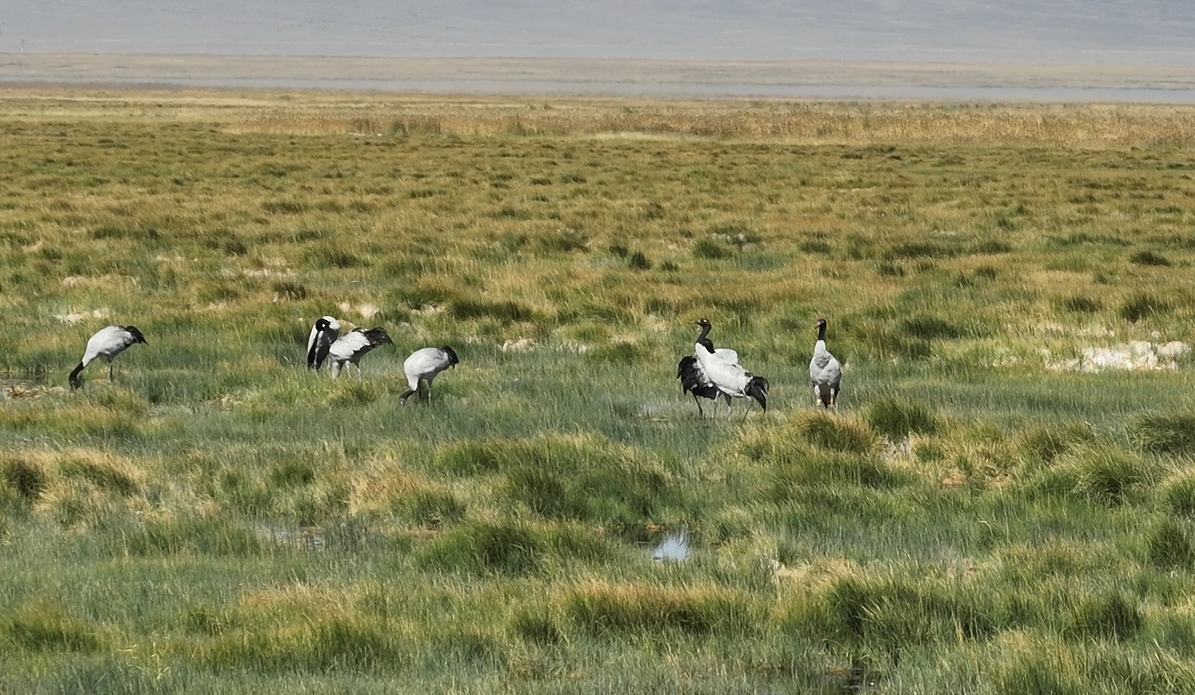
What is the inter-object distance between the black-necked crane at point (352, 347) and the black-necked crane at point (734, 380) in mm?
3154

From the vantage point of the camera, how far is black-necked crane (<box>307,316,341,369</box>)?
12.8 m

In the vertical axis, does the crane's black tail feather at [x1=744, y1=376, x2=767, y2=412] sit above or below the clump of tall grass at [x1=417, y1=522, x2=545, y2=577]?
above

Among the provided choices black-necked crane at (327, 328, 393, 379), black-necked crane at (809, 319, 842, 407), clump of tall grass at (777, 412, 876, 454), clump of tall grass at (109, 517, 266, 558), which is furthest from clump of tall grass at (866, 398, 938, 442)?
clump of tall grass at (109, 517, 266, 558)

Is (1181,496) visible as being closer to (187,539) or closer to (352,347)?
(187,539)

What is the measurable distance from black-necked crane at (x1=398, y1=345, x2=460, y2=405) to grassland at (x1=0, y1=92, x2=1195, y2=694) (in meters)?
0.24

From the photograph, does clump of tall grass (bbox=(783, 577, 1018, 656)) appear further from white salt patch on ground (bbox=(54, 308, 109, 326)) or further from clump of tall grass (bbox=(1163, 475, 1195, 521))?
white salt patch on ground (bbox=(54, 308, 109, 326))

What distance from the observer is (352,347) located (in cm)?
1237

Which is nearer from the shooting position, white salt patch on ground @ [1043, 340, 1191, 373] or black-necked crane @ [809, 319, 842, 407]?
black-necked crane @ [809, 319, 842, 407]

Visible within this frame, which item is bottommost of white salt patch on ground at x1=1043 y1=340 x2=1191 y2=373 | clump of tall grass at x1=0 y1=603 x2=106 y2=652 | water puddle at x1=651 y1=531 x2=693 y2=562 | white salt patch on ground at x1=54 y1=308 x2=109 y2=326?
white salt patch on ground at x1=54 y1=308 x2=109 y2=326

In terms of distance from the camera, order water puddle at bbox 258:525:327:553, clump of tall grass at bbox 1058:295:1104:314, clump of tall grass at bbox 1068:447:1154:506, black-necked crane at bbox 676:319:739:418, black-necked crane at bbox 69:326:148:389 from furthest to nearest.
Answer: clump of tall grass at bbox 1058:295:1104:314 → black-necked crane at bbox 69:326:148:389 → black-necked crane at bbox 676:319:739:418 → clump of tall grass at bbox 1068:447:1154:506 → water puddle at bbox 258:525:327:553

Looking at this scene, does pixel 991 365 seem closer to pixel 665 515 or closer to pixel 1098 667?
pixel 665 515

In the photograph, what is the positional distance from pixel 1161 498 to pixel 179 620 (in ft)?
17.8

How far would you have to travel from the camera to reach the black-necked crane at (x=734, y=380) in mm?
10477

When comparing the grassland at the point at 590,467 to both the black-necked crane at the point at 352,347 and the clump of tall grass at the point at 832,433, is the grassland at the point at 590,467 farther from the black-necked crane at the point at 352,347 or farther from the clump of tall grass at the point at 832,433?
the black-necked crane at the point at 352,347
